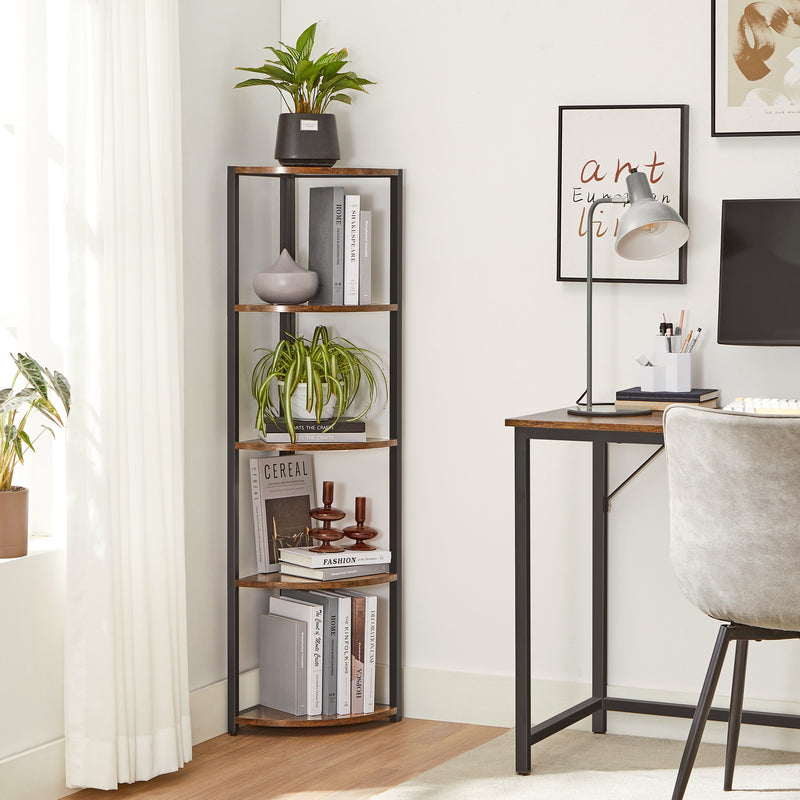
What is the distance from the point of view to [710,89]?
329 cm

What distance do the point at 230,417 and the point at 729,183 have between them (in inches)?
57.1

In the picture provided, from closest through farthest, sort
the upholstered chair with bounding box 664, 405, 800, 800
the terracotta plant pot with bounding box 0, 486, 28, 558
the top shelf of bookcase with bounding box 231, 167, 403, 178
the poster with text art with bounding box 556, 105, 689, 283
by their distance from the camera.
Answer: the upholstered chair with bounding box 664, 405, 800, 800, the terracotta plant pot with bounding box 0, 486, 28, 558, the poster with text art with bounding box 556, 105, 689, 283, the top shelf of bookcase with bounding box 231, 167, 403, 178

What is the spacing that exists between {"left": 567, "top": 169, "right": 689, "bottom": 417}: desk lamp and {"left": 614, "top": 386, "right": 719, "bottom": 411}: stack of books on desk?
3 cm

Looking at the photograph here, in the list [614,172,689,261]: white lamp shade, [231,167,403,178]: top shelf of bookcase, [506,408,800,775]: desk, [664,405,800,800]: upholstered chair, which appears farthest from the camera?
[231,167,403,178]: top shelf of bookcase

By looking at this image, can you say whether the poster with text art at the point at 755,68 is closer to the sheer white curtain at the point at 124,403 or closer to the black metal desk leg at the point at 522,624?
the black metal desk leg at the point at 522,624

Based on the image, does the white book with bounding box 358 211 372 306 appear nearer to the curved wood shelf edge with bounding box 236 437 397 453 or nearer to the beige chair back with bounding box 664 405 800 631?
the curved wood shelf edge with bounding box 236 437 397 453

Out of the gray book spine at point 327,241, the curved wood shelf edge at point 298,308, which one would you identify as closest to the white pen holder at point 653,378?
the curved wood shelf edge at point 298,308

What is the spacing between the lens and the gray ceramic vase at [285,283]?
3.42 metres

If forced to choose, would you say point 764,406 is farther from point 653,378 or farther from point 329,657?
point 329,657

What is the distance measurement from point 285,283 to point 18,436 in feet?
2.96

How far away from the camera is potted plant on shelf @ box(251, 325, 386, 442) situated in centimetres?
346

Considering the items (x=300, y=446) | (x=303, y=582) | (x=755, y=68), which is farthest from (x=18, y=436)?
(x=755, y=68)

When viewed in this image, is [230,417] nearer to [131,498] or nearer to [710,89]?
[131,498]

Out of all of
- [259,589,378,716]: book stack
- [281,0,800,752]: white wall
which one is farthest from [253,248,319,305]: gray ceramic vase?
[259,589,378,716]: book stack
